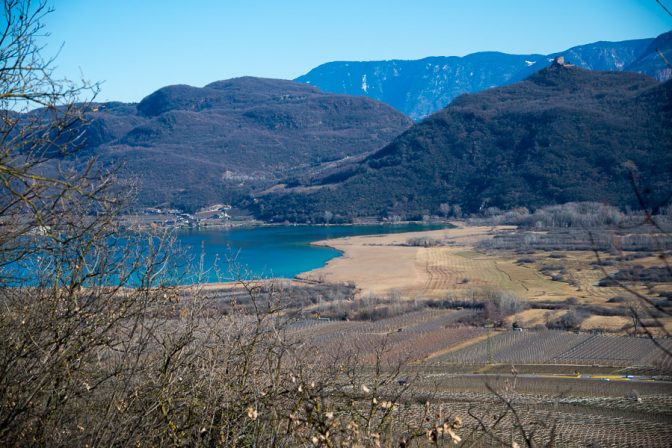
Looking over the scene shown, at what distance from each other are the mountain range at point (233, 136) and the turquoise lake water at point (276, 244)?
977 inches

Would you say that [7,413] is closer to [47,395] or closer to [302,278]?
[47,395]

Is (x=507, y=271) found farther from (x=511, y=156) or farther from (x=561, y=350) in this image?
(x=511, y=156)

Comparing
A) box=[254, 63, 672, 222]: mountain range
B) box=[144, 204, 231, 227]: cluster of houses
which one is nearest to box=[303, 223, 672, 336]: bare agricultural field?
box=[254, 63, 672, 222]: mountain range

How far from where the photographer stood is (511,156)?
79500mm

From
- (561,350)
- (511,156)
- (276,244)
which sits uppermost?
(511,156)

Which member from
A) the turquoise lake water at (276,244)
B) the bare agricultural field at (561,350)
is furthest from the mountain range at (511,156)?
the bare agricultural field at (561,350)

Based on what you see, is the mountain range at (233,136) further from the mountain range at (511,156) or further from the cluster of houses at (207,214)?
the mountain range at (511,156)

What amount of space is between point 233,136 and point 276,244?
85.7 metres

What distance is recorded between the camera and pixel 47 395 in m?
3.30

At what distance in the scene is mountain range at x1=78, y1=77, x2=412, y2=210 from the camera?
347 ft

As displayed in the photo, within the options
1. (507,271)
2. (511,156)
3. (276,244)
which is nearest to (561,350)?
(507,271)

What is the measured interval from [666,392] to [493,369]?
185 inches

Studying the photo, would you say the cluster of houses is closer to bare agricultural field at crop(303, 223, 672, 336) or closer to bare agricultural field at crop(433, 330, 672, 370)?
bare agricultural field at crop(303, 223, 672, 336)

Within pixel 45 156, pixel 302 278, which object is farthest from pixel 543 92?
pixel 45 156
